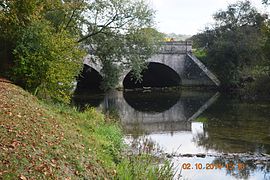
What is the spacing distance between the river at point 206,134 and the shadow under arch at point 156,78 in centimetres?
1331

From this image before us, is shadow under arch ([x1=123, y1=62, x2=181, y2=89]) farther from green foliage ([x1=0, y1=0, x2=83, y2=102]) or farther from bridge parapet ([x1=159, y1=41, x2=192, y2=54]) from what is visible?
green foliage ([x1=0, y1=0, x2=83, y2=102])

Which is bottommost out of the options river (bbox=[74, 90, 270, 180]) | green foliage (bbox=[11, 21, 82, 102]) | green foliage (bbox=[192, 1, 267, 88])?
river (bbox=[74, 90, 270, 180])

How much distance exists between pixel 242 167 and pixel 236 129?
5.08m

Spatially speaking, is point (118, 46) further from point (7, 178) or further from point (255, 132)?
point (7, 178)

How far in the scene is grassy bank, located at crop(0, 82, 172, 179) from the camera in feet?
16.0

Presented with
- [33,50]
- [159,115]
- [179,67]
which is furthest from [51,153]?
[179,67]

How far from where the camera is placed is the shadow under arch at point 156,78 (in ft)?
123

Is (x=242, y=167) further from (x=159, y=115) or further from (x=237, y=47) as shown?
(x=237, y=47)

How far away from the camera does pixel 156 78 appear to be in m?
40.5

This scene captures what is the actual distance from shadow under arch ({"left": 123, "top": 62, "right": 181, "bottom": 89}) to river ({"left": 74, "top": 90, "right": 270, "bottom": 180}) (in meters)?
13.3

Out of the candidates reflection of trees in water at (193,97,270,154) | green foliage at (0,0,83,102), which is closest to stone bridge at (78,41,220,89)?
reflection of trees in water at (193,97,270,154)

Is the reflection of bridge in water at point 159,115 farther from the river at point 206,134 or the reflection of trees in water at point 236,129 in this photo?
the reflection of trees in water at point 236,129

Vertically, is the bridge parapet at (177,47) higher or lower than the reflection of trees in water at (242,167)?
higher

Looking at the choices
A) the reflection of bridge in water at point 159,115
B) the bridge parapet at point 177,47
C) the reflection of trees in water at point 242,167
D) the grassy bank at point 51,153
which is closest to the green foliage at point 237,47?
the bridge parapet at point 177,47
